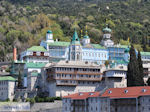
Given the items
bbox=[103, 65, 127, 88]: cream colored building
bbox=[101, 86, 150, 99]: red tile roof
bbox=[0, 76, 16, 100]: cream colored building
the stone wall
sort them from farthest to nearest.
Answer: bbox=[0, 76, 16, 100]: cream colored building < bbox=[103, 65, 127, 88]: cream colored building < the stone wall < bbox=[101, 86, 150, 99]: red tile roof

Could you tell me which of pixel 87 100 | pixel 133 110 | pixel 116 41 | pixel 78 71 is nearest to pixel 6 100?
pixel 78 71

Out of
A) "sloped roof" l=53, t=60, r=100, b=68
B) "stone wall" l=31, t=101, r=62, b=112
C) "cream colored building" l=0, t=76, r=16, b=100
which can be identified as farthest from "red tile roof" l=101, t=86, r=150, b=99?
"cream colored building" l=0, t=76, r=16, b=100

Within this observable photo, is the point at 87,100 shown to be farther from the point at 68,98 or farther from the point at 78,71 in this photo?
the point at 78,71

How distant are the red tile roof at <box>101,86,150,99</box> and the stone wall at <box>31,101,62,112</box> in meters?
15.0

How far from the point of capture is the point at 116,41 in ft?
608

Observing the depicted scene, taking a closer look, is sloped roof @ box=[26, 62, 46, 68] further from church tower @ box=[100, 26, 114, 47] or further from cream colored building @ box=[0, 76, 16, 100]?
church tower @ box=[100, 26, 114, 47]

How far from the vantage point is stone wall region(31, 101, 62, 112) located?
11744 cm

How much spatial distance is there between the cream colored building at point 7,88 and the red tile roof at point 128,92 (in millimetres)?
29146

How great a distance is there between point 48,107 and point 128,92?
23450mm

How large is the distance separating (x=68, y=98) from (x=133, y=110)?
16487 mm

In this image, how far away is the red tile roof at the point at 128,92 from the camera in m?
98.3

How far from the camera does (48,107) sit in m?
119

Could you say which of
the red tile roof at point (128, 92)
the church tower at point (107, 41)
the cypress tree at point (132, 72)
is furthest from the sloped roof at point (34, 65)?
the red tile roof at point (128, 92)

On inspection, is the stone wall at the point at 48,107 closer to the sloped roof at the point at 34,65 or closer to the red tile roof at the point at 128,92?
the red tile roof at the point at 128,92
